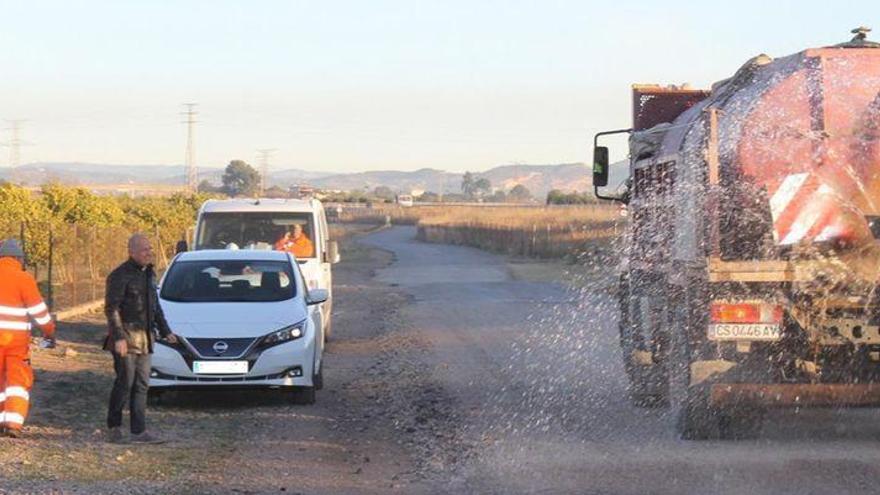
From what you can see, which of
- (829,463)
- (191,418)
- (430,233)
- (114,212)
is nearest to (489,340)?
(191,418)

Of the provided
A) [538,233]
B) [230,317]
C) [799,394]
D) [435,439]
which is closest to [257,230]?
[230,317]

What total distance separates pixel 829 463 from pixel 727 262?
1.61m

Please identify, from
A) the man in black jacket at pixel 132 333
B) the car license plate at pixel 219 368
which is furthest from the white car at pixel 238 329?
the man in black jacket at pixel 132 333

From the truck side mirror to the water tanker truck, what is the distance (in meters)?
3.39


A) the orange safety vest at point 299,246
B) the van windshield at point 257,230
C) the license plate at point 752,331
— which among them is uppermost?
the van windshield at point 257,230

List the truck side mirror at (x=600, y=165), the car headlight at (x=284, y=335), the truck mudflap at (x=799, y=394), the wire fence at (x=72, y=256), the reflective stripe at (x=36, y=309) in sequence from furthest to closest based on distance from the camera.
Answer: the wire fence at (x=72, y=256), the truck side mirror at (x=600, y=165), the car headlight at (x=284, y=335), the reflective stripe at (x=36, y=309), the truck mudflap at (x=799, y=394)

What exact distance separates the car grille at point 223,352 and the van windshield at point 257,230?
21.4 feet

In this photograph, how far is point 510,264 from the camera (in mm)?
52125

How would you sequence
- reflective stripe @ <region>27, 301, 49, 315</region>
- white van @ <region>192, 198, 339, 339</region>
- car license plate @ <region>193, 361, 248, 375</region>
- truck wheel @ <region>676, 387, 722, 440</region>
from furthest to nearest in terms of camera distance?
white van @ <region>192, 198, 339, 339</region>
car license plate @ <region>193, 361, 248, 375</region>
reflective stripe @ <region>27, 301, 49, 315</region>
truck wheel @ <region>676, 387, 722, 440</region>

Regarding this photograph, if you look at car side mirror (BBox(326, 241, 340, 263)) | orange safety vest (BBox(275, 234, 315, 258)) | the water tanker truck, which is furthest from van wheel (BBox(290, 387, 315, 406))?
car side mirror (BBox(326, 241, 340, 263))

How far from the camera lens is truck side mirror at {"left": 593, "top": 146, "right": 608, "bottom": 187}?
14.4 meters

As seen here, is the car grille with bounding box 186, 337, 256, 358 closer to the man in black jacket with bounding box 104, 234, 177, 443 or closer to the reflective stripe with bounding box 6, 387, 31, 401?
the man in black jacket with bounding box 104, 234, 177, 443

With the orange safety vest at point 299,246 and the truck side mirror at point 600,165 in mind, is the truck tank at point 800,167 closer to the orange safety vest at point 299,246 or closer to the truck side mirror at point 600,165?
the truck side mirror at point 600,165

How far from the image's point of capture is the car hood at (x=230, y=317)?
44.1 feet
